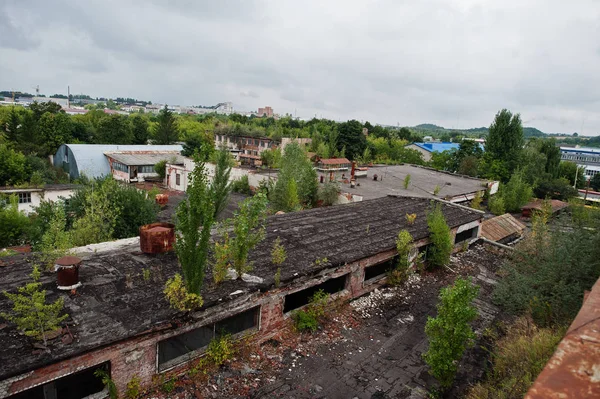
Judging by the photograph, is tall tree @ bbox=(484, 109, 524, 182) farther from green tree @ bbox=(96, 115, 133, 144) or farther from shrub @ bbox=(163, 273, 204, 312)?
green tree @ bbox=(96, 115, 133, 144)

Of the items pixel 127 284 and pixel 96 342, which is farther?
pixel 127 284

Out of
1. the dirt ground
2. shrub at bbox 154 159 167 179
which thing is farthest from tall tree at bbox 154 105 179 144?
the dirt ground

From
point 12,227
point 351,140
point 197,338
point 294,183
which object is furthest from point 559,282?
point 351,140

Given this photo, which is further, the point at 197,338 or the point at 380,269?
the point at 380,269

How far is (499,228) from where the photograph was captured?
64.6 feet

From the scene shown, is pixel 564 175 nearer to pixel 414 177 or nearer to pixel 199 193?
pixel 414 177

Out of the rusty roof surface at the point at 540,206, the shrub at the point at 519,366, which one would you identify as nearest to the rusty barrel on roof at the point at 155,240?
the shrub at the point at 519,366

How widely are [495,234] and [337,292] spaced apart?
39.4 ft

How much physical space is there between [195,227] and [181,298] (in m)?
1.42

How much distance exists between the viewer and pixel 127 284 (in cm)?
799

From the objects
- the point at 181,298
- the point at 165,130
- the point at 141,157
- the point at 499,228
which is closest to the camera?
the point at 181,298

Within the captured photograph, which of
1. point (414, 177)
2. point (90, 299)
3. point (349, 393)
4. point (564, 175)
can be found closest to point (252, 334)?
point (349, 393)

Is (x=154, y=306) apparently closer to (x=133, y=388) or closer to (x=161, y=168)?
(x=133, y=388)

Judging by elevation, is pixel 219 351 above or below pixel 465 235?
below
